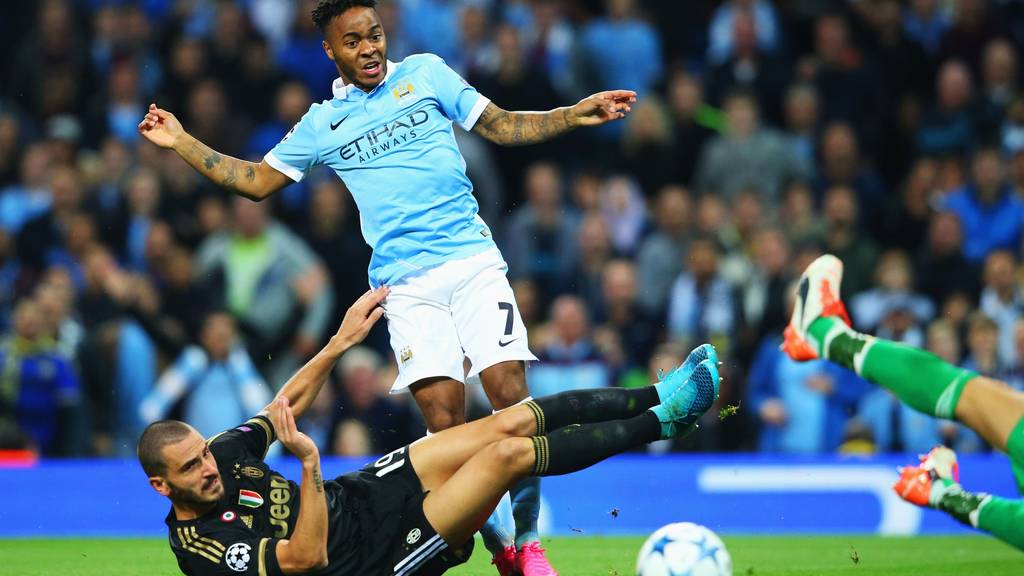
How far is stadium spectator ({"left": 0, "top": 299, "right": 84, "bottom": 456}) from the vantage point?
12039 mm

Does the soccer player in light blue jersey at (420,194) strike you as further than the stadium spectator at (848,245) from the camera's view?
No

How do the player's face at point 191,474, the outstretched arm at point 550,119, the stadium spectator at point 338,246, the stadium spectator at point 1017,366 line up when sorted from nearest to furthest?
1. the player's face at point 191,474
2. the outstretched arm at point 550,119
3. the stadium spectator at point 1017,366
4. the stadium spectator at point 338,246

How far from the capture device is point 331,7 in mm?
7633

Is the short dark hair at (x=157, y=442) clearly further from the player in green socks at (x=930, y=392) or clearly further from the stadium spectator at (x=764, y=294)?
the stadium spectator at (x=764, y=294)

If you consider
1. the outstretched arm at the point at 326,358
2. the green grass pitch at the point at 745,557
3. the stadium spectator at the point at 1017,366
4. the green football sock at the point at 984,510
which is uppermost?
the outstretched arm at the point at 326,358

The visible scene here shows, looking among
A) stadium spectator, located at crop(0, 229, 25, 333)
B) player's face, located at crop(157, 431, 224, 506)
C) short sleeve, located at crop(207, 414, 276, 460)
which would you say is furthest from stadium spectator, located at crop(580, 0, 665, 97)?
player's face, located at crop(157, 431, 224, 506)

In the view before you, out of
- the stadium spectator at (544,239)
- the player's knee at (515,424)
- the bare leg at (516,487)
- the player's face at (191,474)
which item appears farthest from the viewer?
the stadium spectator at (544,239)

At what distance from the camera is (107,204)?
13.9 m

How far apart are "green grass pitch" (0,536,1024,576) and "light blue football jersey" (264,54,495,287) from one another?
75.9 inches

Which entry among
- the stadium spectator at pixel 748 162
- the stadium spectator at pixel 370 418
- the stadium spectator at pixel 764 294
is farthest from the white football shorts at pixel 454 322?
the stadium spectator at pixel 748 162

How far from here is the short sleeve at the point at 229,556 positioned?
665cm

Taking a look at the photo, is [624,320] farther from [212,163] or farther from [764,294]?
[212,163]

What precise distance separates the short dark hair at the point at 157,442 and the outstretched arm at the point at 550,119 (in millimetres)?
2140

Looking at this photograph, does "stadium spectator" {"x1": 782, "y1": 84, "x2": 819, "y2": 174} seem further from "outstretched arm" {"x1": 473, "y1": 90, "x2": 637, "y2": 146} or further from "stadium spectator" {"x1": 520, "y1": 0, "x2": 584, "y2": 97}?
"outstretched arm" {"x1": 473, "y1": 90, "x2": 637, "y2": 146}
